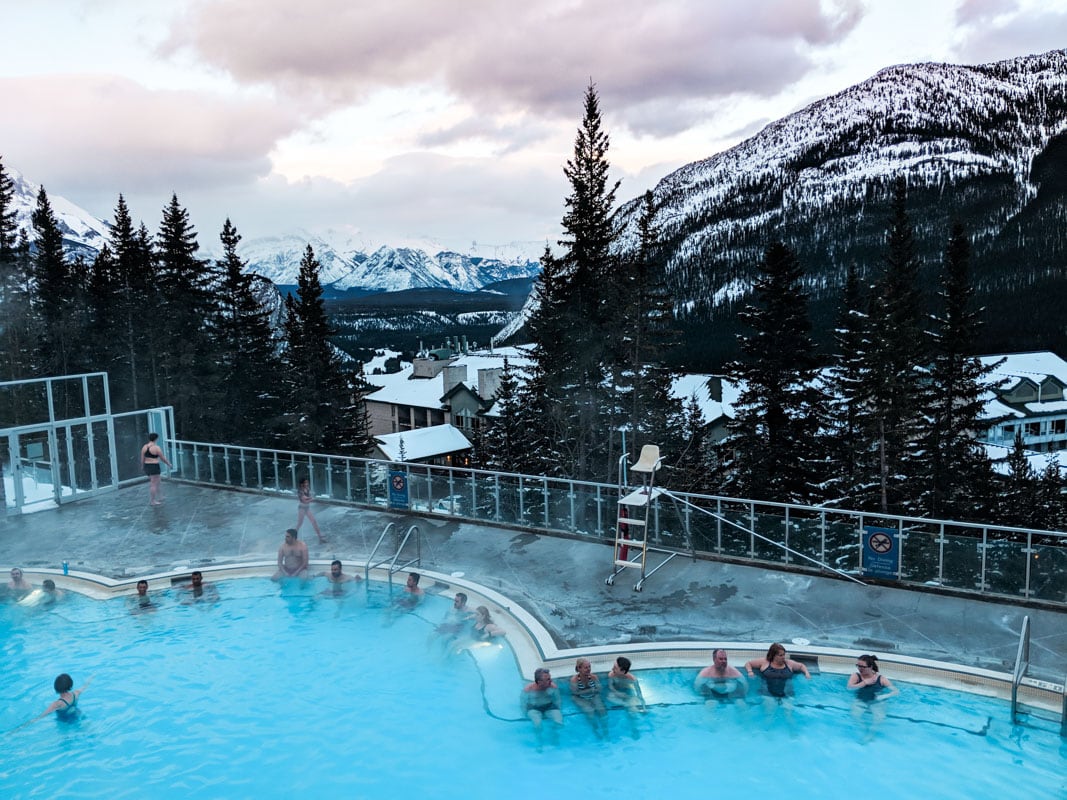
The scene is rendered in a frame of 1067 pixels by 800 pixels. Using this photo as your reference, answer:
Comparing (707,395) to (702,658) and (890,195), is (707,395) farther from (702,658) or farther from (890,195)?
(890,195)

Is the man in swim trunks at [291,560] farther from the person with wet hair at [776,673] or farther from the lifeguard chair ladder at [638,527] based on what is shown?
the person with wet hair at [776,673]

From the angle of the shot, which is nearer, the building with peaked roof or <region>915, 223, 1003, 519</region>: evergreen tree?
<region>915, 223, 1003, 519</region>: evergreen tree

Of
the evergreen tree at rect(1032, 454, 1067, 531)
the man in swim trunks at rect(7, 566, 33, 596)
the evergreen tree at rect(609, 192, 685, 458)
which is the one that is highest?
the evergreen tree at rect(609, 192, 685, 458)

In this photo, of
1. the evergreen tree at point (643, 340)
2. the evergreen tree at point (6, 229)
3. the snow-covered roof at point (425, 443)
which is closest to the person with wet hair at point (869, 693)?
the evergreen tree at point (643, 340)

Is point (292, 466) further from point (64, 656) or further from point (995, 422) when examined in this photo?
point (995, 422)

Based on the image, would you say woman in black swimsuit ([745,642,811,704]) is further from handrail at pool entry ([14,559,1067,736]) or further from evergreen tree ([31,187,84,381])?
evergreen tree ([31,187,84,381])

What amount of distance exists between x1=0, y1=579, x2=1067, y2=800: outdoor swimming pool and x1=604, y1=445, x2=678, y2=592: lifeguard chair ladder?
267cm

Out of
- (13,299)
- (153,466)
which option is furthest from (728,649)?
(13,299)

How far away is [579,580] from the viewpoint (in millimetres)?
12625

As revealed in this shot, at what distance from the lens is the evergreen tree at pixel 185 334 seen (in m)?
37.0

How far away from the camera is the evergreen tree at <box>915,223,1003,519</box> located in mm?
30094

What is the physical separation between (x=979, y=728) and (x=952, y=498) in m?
24.4

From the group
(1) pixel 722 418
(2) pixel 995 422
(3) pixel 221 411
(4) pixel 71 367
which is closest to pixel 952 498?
(2) pixel 995 422

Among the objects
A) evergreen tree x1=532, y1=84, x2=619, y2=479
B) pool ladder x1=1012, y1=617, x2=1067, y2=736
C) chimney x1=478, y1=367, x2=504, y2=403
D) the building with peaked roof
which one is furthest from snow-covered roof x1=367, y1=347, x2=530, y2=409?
pool ladder x1=1012, y1=617, x2=1067, y2=736
